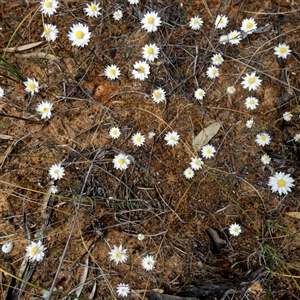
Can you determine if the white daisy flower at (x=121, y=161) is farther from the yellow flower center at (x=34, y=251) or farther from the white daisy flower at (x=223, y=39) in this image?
the white daisy flower at (x=223, y=39)

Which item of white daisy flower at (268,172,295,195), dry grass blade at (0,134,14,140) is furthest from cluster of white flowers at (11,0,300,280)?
dry grass blade at (0,134,14,140)

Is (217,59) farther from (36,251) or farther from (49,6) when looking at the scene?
(36,251)

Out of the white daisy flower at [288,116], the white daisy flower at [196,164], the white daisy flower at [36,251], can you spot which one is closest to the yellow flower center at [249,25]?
the white daisy flower at [288,116]

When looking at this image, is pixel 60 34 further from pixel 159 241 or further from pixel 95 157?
pixel 159 241

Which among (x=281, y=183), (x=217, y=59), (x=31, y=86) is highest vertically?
(x=217, y=59)

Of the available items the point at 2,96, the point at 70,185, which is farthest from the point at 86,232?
the point at 2,96

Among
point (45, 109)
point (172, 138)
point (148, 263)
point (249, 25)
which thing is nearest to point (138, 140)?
point (172, 138)
